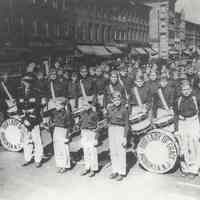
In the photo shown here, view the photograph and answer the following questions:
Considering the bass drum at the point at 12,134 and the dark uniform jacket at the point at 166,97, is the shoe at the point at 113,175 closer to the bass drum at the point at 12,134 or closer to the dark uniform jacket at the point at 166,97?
the dark uniform jacket at the point at 166,97

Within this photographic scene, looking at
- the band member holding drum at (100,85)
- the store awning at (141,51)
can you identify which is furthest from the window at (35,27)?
the store awning at (141,51)

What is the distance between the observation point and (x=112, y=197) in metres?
5.42

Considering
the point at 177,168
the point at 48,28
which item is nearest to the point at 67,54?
the point at 48,28

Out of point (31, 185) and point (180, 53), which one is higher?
point (180, 53)

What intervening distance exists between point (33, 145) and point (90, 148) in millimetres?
1378

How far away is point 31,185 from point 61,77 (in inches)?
162

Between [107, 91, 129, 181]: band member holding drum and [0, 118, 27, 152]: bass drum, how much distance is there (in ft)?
6.92

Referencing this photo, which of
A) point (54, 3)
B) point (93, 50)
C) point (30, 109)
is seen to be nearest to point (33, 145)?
point (30, 109)

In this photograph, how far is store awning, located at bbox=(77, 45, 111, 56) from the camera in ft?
80.0

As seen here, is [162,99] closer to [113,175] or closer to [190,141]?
[190,141]

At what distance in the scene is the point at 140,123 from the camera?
639 cm

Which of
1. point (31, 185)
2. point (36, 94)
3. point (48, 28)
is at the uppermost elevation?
point (48, 28)

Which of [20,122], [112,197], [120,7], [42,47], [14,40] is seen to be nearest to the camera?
[112,197]

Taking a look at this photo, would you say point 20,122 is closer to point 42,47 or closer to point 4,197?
point 4,197
